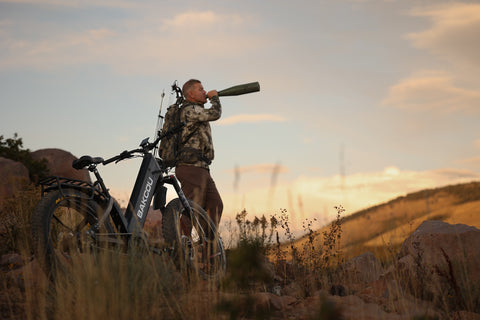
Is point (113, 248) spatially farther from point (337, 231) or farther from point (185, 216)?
point (337, 231)

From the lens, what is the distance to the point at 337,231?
25.4 feet

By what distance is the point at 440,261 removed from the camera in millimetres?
7285

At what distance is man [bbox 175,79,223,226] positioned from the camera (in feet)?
20.9

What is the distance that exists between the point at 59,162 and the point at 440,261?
1242 centimetres

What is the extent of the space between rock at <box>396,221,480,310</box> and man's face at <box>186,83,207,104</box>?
3.54 metres

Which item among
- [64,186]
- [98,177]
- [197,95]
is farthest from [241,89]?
[64,186]

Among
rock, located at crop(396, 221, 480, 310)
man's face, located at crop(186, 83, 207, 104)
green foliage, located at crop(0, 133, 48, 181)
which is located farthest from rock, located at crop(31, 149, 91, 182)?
rock, located at crop(396, 221, 480, 310)

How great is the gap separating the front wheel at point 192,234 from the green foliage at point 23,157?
9883 mm

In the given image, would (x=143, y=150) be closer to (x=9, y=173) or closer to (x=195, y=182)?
(x=195, y=182)

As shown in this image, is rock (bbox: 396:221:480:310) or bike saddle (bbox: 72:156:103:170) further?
rock (bbox: 396:221:480:310)

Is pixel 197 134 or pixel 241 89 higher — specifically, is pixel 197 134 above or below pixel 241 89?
below

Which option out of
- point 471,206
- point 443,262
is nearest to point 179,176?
point 443,262

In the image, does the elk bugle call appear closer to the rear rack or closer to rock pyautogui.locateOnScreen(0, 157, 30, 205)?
the rear rack

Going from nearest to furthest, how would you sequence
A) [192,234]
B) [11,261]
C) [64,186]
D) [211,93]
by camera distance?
[64,186], [192,234], [211,93], [11,261]
